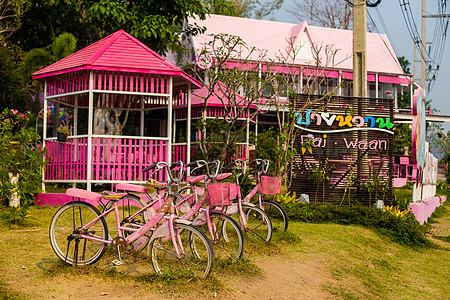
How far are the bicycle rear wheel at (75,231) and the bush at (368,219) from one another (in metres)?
4.87

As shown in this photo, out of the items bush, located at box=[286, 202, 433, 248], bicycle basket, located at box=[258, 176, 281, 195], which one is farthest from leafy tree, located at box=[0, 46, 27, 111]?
bicycle basket, located at box=[258, 176, 281, 195]

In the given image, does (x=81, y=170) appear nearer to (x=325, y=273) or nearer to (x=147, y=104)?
→ (x=147, y=104)

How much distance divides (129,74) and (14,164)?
9.85ft

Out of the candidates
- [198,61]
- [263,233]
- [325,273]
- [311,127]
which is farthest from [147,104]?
[325,273]

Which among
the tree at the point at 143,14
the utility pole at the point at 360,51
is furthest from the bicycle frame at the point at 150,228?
the tree at the point at 143,14

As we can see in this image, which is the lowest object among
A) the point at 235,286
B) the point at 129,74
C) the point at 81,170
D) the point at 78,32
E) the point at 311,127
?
the point at 235,286

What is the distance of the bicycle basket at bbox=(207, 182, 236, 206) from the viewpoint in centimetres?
507

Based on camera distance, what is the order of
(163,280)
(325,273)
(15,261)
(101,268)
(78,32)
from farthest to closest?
(78,32), (325,273), (15,261), (101,268), (163,280)

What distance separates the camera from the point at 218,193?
200 inches

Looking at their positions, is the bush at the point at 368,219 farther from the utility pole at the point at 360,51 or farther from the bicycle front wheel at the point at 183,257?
the bicycle front wheel at the point at 183,257

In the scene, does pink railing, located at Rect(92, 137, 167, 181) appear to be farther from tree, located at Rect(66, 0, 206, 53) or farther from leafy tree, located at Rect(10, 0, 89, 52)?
leafy tree, located at Rect(10, 0, 89, 52)

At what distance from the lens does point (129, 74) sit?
403 inches

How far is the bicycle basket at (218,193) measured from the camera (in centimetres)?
507

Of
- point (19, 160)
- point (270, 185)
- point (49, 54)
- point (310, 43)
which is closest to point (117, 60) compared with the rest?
point (19, 160)
